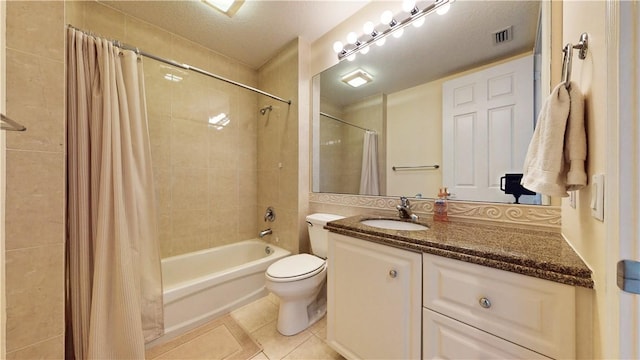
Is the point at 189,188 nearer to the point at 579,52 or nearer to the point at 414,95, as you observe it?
the point at 414,95

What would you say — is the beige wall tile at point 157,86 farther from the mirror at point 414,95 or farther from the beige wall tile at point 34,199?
the mirror at point 414,95

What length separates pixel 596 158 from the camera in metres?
0.51

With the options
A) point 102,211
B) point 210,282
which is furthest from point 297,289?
point 102,211

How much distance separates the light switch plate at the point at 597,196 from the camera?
1.50 ft

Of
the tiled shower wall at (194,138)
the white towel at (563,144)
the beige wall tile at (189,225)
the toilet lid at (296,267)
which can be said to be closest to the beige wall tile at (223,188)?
the tiled shower wall at (194,138)

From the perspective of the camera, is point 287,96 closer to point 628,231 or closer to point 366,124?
point 366,124

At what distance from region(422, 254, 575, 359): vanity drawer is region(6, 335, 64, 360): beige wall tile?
1.55m

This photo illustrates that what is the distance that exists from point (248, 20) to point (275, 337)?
2354 millimetres

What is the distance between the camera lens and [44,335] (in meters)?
0.87

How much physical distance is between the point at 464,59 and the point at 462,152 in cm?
55

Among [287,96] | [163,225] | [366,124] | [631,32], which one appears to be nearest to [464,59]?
[366,124]

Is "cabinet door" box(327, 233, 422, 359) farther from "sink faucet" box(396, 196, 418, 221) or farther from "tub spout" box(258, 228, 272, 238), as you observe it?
"tub spout" box(258, 228, 272, 238)

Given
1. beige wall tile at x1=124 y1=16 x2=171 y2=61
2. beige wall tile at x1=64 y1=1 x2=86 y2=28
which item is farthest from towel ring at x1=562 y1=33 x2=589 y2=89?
beige wall tile at x1=124 y1=16 x2=171 y2=61

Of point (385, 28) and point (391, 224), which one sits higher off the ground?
point (385, 28)
